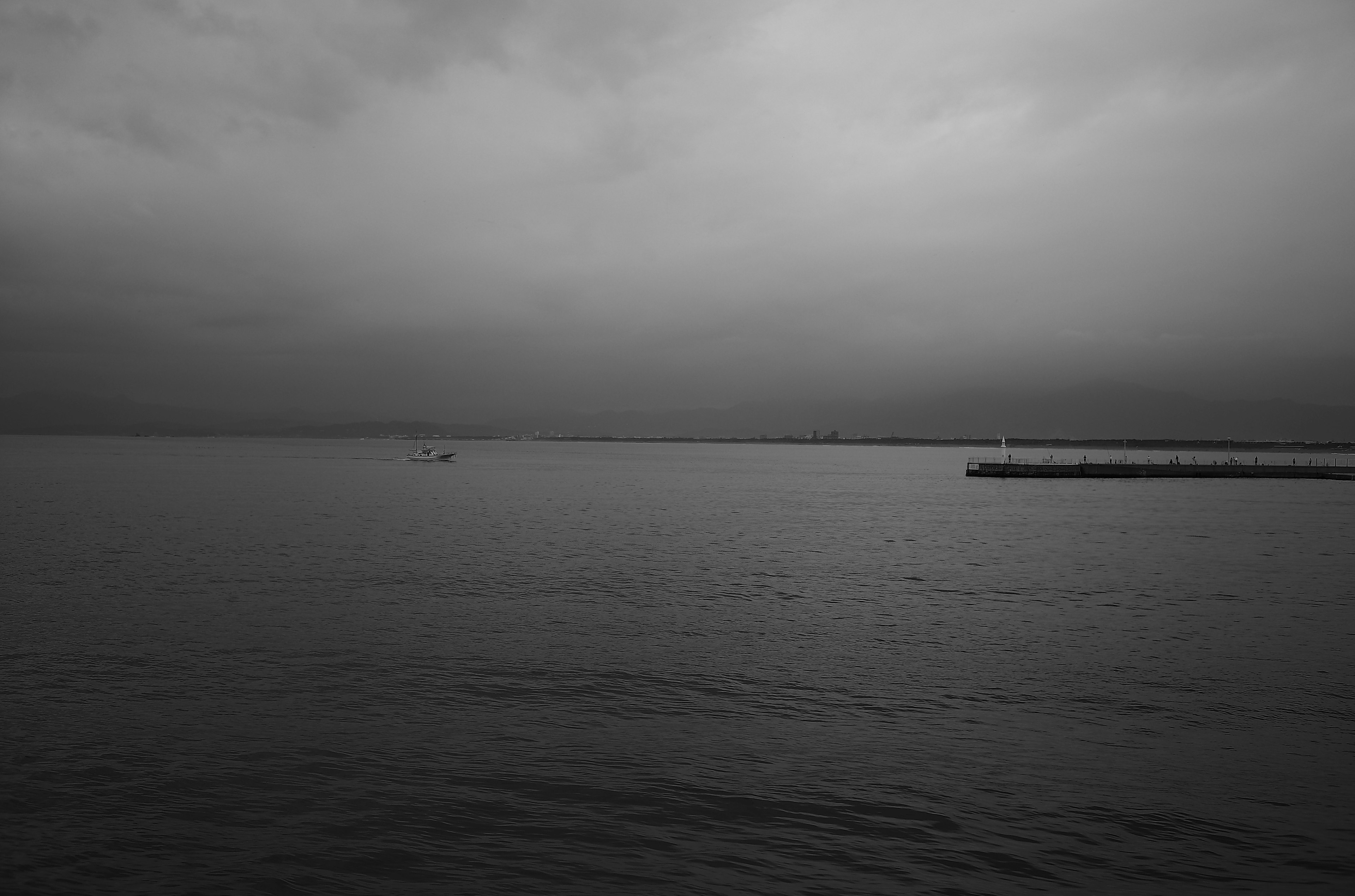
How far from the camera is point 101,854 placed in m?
12.6

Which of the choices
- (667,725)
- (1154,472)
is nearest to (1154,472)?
(1154,472)

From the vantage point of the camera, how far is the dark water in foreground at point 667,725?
12586 mm

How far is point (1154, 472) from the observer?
140 meters

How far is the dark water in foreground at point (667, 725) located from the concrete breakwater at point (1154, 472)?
100822 mm

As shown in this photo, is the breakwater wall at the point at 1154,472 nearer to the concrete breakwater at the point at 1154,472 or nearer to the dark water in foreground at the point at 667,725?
the concrete breakwater at the point at 1154,472

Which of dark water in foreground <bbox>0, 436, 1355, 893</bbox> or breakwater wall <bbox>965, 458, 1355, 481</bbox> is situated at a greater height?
breakwater wall <bbox>965, 458, 1355, 481</bbox>

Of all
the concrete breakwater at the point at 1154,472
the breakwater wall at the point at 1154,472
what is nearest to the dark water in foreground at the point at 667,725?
the breakwater wall at the point at 1154,472

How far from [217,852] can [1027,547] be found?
47.3 metres

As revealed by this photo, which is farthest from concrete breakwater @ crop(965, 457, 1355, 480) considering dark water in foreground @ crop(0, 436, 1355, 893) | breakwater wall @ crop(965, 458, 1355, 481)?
dark water in foreground @ crop(0, 436, 1355, 893)

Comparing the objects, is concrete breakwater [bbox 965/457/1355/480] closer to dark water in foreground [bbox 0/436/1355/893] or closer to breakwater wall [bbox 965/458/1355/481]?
breakwater wall [bbox 965/458/1355/481]

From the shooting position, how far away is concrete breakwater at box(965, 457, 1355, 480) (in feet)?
459

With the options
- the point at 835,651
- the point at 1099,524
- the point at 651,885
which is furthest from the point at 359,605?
the point at 1099,524

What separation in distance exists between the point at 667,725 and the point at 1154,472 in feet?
473

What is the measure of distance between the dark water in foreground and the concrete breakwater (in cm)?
10082
